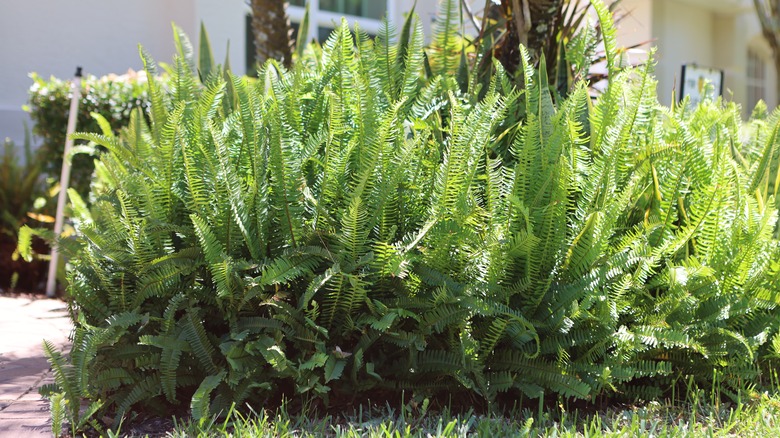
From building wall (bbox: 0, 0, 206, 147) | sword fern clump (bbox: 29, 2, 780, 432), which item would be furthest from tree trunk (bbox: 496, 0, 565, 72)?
building wall (bbox: 0, 0, 206, 147)

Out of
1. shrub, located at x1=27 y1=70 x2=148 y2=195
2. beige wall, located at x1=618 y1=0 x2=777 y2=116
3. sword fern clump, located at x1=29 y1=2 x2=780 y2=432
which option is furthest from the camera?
beige wall, located at x1=618 y1=0 x2=777 y2=116

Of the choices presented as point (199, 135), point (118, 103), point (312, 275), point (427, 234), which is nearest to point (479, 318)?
point (427, 234)

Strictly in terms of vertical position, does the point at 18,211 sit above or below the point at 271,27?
below

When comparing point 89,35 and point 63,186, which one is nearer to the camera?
point 63,186

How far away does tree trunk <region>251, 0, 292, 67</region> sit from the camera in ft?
20.6

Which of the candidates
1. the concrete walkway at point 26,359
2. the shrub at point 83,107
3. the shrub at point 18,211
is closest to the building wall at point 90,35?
the shrub at point 18,211

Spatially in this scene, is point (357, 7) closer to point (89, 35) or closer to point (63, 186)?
point (89, 35)

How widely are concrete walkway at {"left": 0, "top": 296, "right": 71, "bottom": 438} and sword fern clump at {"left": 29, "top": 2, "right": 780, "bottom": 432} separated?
24cm

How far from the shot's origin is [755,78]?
21.1 metres

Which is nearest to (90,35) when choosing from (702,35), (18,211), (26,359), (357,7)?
(18,211)

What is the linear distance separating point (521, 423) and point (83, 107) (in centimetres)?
512

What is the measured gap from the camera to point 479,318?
3.02 metres

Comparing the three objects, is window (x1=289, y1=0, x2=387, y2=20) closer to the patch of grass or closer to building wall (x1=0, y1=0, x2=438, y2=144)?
building wall (x1=0, y1=0, x2=438, y2=144)

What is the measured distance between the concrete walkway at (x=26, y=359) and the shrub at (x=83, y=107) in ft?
4.21
